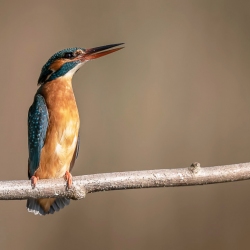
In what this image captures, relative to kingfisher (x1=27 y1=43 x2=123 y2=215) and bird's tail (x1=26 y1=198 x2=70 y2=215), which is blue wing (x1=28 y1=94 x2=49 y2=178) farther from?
bird's tail (x1=26 y1=198 x2=70 y2=215)

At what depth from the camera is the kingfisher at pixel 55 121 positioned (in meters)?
1.38

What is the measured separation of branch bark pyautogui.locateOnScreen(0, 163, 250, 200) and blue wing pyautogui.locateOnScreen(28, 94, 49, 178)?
302 millimetres

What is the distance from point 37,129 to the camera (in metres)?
1.39

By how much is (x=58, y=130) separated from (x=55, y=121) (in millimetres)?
29

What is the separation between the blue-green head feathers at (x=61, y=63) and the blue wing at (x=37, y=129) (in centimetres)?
10

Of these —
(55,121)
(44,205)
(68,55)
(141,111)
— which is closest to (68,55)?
(68,55)

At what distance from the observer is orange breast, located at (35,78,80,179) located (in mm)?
1388

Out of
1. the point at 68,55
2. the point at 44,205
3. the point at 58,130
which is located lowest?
the point at 44,205

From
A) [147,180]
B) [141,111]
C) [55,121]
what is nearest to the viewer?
[147,180]

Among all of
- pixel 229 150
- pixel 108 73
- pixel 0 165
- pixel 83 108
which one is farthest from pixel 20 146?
pixel 229 150

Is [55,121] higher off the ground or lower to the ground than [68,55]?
lower

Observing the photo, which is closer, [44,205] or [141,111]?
[44,205]

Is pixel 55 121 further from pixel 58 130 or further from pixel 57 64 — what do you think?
pixel 57 64

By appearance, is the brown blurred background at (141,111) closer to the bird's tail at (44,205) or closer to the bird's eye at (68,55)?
the bird's tail at (44,205)
